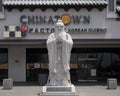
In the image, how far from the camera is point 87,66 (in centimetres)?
4144

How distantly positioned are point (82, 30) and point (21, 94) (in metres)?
8.32

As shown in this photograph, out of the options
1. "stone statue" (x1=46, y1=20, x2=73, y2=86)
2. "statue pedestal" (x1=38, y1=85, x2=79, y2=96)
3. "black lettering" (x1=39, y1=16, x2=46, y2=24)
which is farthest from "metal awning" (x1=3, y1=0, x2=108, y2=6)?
"statue pedestal" (x1=38, y1=85, x2=79, y2=96)

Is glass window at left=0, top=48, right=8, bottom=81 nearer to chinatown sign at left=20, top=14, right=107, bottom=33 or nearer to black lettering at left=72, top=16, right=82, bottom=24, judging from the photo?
chinatown sign at left=20, top=14, right=107, bottom=33

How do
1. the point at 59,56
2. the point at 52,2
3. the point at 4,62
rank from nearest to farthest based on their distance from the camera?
the point at 59,56 → the point at 52,2 → the point at 4,62

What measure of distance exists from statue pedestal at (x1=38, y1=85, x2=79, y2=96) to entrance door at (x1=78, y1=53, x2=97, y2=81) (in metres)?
16.4

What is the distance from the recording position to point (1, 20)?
111 ft

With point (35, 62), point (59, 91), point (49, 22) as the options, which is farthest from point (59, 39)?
point (35, 62)

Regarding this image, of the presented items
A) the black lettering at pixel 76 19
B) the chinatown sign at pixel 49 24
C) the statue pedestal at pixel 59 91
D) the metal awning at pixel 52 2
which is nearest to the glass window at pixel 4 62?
the chinatown sign at pixel 49 24

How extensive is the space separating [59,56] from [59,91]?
197 centimetres

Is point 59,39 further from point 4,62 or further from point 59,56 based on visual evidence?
point 4,62

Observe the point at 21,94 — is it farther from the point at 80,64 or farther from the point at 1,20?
the point at 80,64

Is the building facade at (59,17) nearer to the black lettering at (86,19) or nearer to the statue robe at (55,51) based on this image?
the black lettering at (86,19)

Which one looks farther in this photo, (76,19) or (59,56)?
(76,19)

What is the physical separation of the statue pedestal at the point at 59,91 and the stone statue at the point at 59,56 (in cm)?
31
